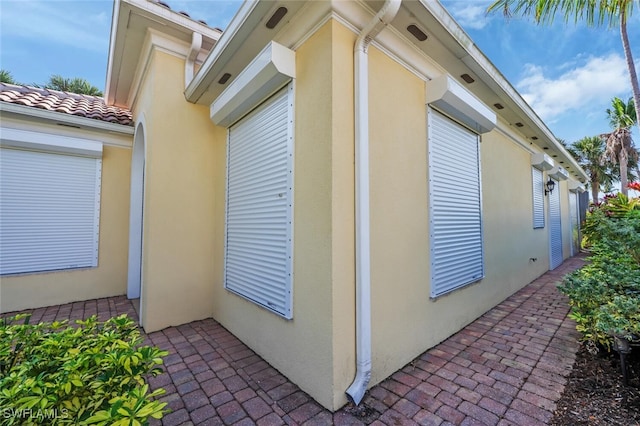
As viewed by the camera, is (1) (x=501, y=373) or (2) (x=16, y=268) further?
(2) (x=16, y=268)

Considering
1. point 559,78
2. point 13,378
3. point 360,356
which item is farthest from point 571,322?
point 559,78

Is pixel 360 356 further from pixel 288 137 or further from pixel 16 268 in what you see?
pixel 16 268

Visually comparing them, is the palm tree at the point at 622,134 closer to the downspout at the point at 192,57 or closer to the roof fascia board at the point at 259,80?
the roof fascia board at the point at 259,80

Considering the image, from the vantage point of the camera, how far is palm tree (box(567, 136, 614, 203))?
19594 mm

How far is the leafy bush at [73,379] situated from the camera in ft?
4.10

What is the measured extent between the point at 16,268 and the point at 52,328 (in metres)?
5.17

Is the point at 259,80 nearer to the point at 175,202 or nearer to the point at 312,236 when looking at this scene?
the point at 312,236

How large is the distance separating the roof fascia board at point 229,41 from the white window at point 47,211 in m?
3.69

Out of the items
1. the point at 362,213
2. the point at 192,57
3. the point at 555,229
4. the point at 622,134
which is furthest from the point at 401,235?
the point at 622,134

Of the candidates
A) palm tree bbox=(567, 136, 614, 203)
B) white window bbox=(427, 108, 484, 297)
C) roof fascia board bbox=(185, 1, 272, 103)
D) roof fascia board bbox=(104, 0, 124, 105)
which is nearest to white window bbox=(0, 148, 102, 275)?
roof fascia board bbox=(104, 0, 124, 105)

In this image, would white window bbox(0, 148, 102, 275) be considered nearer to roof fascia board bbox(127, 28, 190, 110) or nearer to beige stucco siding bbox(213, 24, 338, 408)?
roof fascia board bbox(127, 28, 190, 110)

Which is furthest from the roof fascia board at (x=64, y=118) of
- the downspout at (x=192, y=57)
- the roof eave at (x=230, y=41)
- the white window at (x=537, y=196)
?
the white window at (x=537, y=196)

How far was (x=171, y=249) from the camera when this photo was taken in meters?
4.68

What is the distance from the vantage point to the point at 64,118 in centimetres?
570
